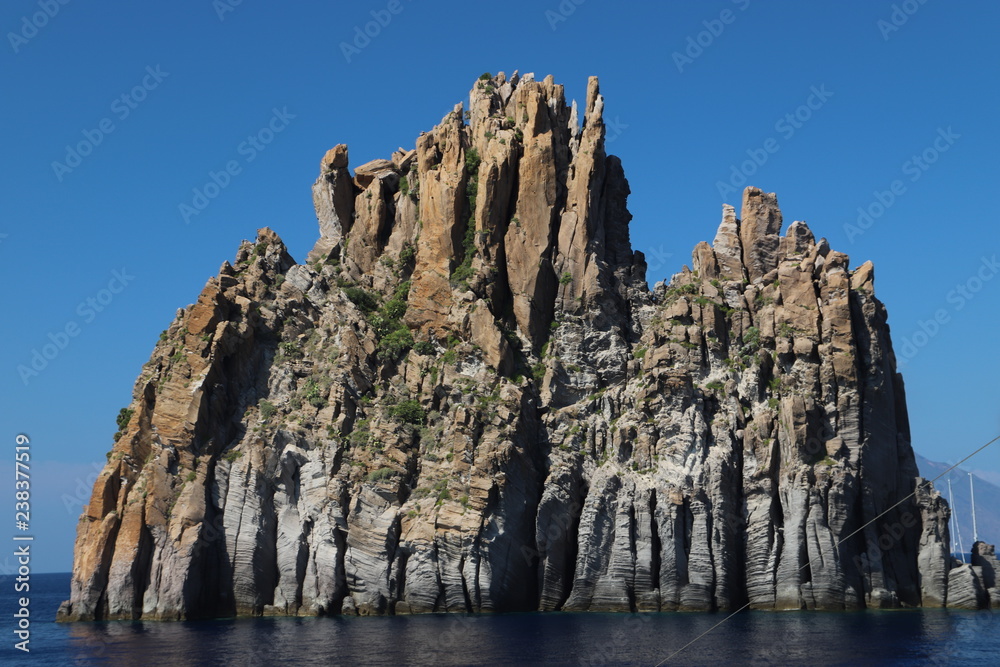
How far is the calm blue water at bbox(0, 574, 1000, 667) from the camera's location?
66.1 meters

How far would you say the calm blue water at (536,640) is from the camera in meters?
66.1

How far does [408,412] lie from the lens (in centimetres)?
10025

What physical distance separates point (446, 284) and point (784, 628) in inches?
1821

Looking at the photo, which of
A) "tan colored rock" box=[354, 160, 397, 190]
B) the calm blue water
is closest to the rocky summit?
the calm blue water

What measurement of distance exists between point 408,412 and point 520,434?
10830 mm

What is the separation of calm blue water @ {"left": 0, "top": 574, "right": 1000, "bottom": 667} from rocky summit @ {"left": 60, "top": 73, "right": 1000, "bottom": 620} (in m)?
4.66

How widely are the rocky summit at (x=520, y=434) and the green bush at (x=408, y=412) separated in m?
0.33

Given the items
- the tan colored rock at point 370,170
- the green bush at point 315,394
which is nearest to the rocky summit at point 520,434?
the green bush at point 315,394

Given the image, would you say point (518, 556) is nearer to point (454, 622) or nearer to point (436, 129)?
point (454, 622)

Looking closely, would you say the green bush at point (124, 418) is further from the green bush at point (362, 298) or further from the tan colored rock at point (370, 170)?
the tan colored rock at point (370, 170)

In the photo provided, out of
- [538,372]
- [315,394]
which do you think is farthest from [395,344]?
[538,372]

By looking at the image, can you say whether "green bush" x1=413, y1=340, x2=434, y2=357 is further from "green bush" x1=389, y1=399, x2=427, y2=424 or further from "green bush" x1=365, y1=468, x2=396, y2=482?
"green bush" x1=365, y1=468, x2=396, y2=482

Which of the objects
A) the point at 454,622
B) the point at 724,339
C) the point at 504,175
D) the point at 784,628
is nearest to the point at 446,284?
the point at 504,175

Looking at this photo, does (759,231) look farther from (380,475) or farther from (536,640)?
(536,640)
